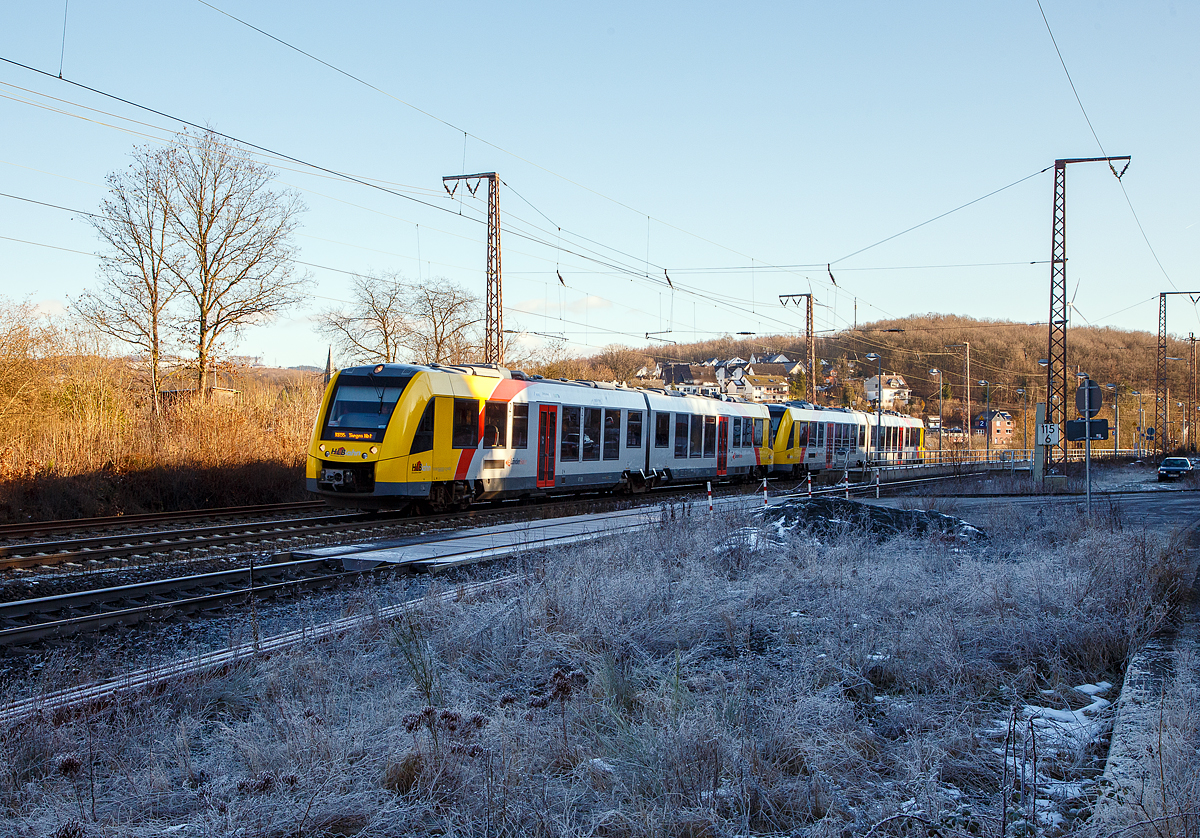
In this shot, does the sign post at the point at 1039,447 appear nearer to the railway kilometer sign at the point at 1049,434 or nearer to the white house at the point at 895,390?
the railway kilometer sign at the point at 1049,434

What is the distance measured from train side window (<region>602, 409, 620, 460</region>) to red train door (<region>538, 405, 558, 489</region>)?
2467 mm

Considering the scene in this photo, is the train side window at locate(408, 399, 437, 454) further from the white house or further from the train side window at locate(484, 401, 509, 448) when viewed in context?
the white house

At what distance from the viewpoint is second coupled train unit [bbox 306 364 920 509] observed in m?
16.3

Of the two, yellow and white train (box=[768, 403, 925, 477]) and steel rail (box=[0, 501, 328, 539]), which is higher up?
yellow and white train (box=[768, 403, 925, 477])

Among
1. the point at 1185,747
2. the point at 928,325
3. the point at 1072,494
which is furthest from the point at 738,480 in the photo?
the point at 928,325

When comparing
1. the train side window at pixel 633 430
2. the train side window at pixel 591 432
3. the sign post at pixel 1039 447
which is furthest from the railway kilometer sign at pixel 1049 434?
the train side window at pixel 591 432

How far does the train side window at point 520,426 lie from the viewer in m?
19.2

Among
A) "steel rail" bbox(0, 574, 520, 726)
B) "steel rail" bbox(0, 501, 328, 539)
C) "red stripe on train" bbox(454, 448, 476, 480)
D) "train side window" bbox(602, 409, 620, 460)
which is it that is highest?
"train side window" bbox(602, 409, 620, 460)

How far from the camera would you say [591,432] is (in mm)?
22281

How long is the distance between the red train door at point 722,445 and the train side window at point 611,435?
7187 millimetres

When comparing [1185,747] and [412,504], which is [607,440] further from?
[1185,747]

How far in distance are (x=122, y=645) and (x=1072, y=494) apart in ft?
84.7

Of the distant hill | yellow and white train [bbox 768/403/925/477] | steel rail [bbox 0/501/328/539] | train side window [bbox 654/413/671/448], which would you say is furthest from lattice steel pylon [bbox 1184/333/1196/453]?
steel rail [bbox 0/501/328/539]

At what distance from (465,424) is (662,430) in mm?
9505
